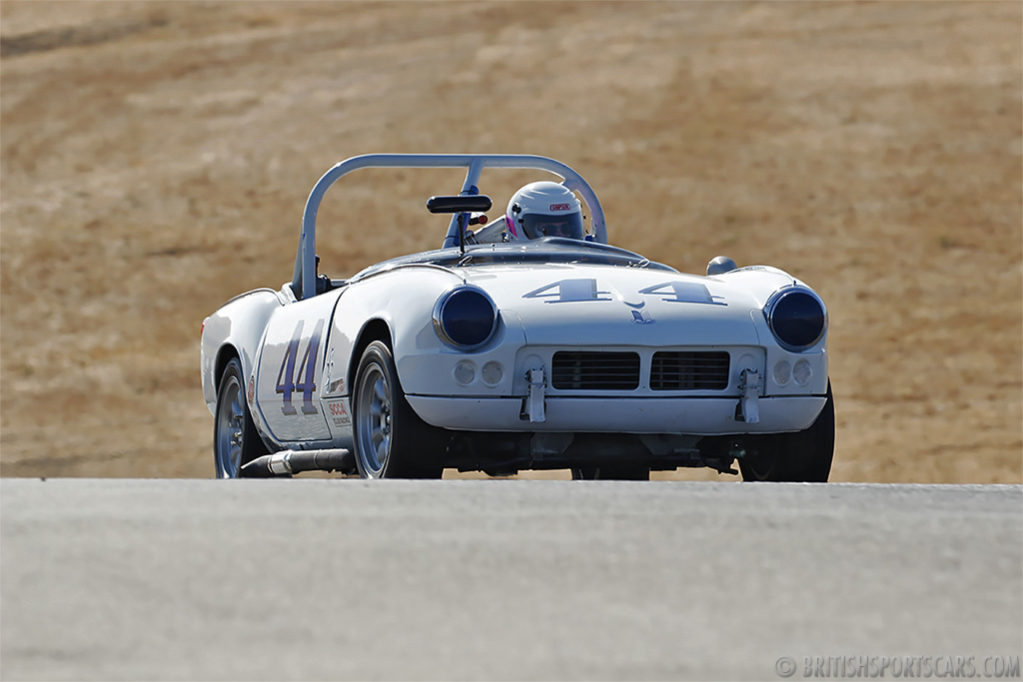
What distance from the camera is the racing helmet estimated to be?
9.77 metres

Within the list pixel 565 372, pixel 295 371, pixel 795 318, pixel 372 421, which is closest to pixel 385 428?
pixel 372 421

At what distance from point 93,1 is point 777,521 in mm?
53063

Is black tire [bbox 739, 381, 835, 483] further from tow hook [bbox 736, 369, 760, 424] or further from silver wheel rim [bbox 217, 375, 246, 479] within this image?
silver wheel rim [bbox 217, 375, 246, 479]

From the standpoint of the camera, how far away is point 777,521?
15.7 ft

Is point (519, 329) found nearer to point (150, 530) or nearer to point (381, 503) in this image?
point (381, 503)

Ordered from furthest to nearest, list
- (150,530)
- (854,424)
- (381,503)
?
1. (854,424)
2. (381,503)
3. (150,530)

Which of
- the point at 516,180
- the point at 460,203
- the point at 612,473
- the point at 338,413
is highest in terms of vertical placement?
the point at 460,203

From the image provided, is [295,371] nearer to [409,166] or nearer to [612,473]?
[409,166]

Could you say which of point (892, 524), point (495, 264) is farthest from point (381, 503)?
point (495, 264)

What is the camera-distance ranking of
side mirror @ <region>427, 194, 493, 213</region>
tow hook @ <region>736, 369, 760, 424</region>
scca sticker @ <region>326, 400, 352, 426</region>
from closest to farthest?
tow hook @ <region>736, 369, 760, 424</region>
scca sticker @ <region>326, 400, 352, 426</region>
side mirror @ <region>427, 194, 493, 213</region>

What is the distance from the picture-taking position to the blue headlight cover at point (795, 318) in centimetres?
800

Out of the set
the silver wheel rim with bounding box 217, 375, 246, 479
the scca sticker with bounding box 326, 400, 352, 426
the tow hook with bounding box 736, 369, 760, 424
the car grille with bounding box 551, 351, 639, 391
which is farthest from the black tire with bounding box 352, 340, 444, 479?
the silver wheel rim with bounding box 217, 375, 246, 479

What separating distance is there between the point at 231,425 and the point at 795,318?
149 inches
